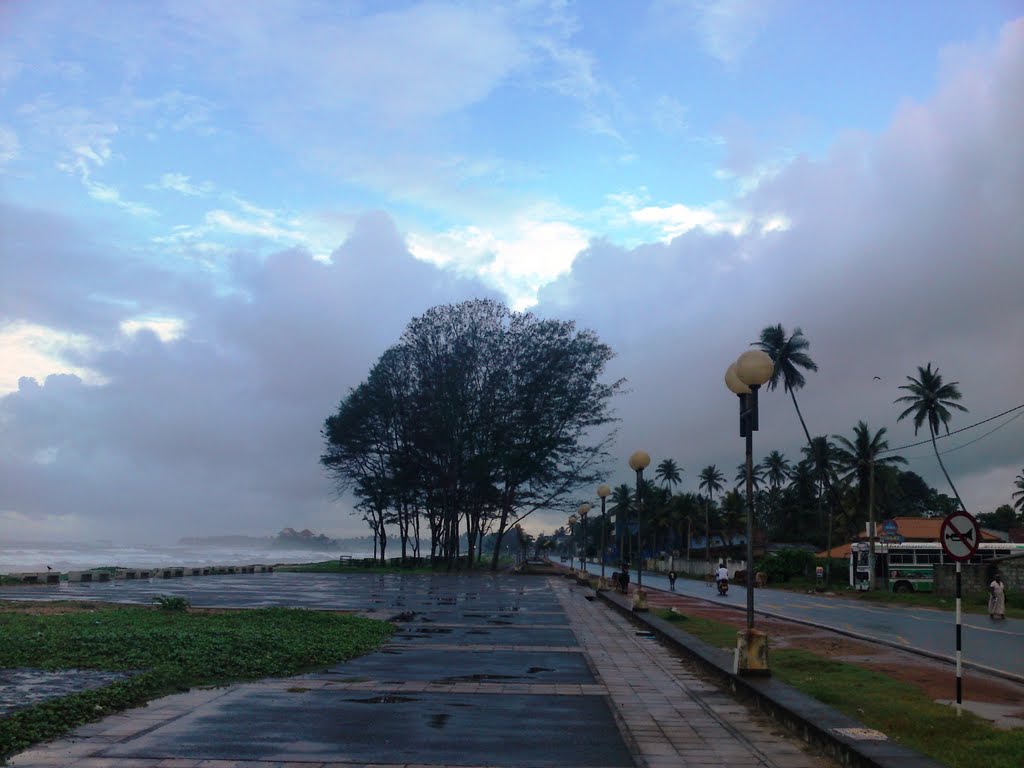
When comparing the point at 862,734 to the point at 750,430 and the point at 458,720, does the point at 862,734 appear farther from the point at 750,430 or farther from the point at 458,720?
the point at 750,430

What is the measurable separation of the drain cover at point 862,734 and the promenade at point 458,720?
0.92 ft

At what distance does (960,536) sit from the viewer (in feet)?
33.2

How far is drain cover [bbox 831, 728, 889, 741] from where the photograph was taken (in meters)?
7.47

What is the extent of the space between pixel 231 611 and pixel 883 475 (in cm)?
5925

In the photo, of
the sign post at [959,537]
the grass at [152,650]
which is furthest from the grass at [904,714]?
the grass at [152,650]

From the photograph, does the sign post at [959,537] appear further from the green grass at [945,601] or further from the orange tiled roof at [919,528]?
the orange tiled roof at [919,528]

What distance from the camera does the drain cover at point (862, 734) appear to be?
24.5ft

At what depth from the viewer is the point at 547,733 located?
8.41 meters

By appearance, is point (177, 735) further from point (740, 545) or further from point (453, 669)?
point (740, 545)

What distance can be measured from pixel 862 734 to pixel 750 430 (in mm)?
5502

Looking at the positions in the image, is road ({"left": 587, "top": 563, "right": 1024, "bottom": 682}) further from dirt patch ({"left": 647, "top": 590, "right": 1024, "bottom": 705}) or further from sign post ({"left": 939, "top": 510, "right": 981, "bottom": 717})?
sign post ({"left": 939, "top": 510, "right": 981, "bottom": 717})

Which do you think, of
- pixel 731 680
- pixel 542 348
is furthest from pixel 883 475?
pixel 731 680

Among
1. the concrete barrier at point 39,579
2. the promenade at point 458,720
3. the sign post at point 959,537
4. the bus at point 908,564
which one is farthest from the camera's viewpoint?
the bus at point 908,564

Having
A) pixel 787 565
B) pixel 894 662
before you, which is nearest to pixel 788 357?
pixel 787 565
